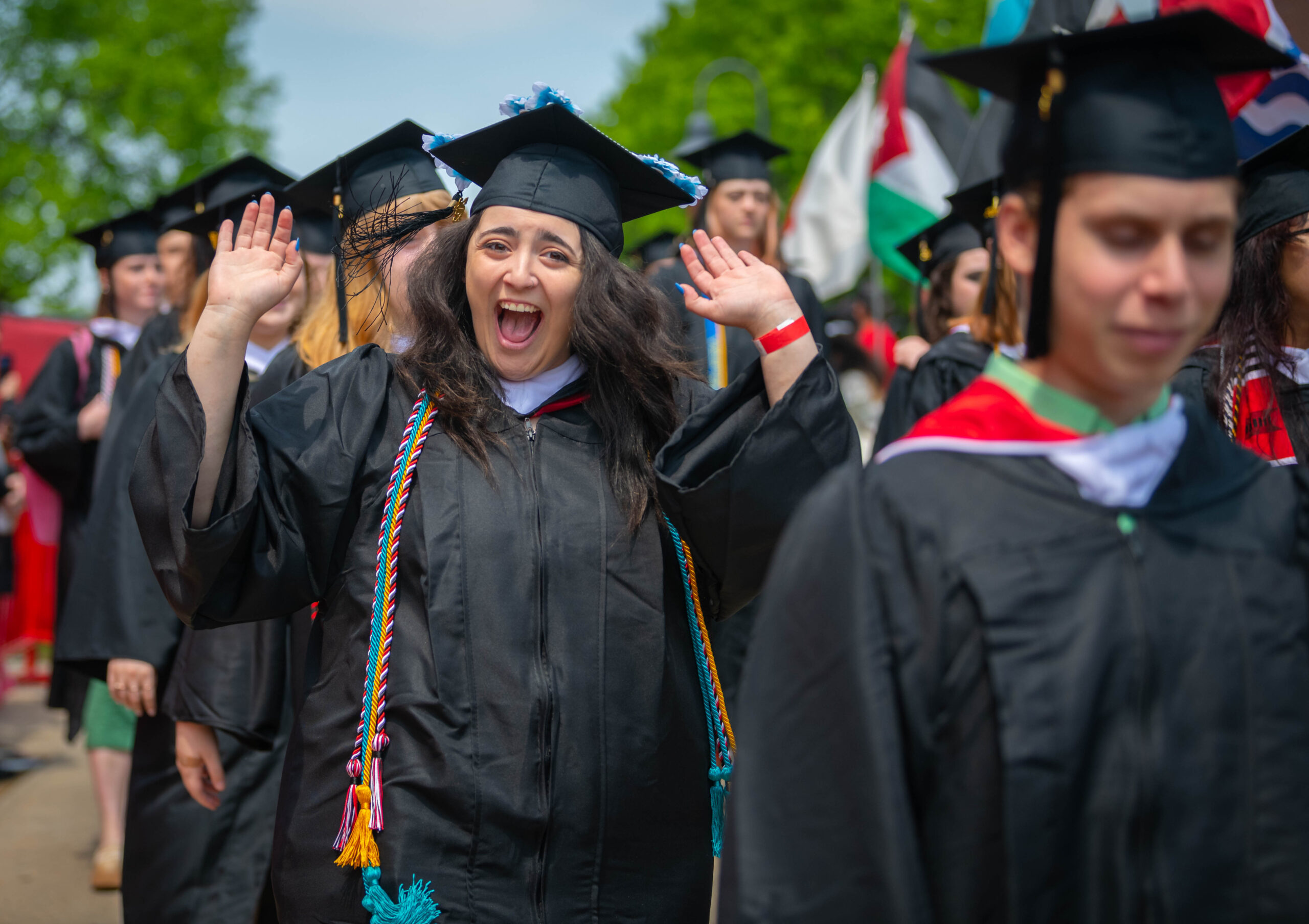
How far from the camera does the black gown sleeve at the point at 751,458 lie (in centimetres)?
233

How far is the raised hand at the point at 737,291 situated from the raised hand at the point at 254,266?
85 cm

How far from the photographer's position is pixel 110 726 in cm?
535

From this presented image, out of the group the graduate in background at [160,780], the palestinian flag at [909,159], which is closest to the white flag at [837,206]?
the palestinian flag at [909,159]

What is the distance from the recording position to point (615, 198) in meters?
2.87

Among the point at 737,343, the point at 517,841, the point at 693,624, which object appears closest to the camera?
the point at 517,841

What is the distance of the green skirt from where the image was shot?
5.34 m

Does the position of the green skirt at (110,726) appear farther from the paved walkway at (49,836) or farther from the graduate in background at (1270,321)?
the graduate in background at (1270,321)

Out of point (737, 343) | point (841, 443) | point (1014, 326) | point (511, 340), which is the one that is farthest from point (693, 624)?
point (737, 343)

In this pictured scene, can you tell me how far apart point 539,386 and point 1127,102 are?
1454 millimetres

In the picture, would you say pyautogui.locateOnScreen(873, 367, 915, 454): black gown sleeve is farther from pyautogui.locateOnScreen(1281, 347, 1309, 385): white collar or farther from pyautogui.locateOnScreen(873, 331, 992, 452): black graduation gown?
pyautogui.locateOnScreen(1281, 347, 1309, 385): white collar

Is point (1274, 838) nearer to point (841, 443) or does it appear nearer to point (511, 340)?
point (841, 443)

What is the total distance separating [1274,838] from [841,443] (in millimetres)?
1070

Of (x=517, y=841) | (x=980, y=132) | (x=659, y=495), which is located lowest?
(x=517, y=841)

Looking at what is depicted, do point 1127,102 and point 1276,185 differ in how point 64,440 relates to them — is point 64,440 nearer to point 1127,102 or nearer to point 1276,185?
point 1276,185
